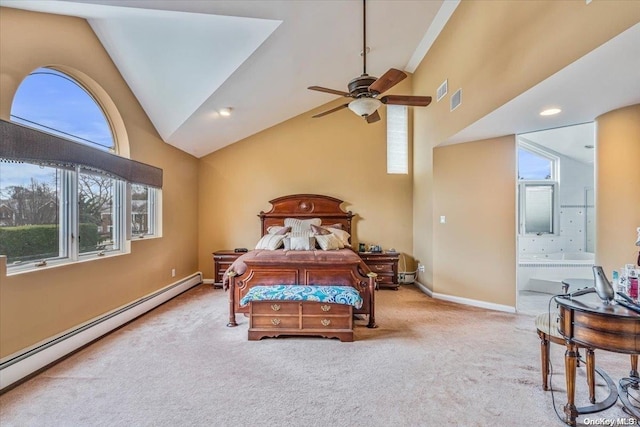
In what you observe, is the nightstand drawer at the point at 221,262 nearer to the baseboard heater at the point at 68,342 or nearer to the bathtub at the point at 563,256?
the baseboard heater at the point at 68,342

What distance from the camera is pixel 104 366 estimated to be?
8.61 ft

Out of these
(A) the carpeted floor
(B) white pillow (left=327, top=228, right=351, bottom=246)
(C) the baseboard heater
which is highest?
(B) white pillow (left=327, top=228, right=351, bottom=246)

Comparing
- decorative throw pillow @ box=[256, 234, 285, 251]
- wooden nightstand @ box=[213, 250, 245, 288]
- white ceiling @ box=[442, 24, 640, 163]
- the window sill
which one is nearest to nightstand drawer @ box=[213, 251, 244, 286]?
wooden nightstand @ box=[213, 250, 245, 288]

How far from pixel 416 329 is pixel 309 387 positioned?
1.68 metres

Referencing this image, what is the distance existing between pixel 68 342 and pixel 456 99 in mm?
5167

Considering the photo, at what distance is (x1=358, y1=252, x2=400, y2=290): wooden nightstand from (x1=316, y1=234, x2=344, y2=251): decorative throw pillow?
25.2 inches

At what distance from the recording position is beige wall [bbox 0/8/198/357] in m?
2.39

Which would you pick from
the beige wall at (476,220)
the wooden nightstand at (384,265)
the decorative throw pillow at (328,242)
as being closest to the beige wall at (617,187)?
the beige wall at (476,220)

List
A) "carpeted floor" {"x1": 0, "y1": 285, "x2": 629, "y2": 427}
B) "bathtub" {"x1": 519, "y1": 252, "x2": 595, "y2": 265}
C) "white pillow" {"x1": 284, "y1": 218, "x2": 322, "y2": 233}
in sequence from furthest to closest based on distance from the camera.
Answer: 1. "bathtub" {"x1": 519, "y1": 252, "x2": 595, "y2": 265}
2. "white pillow" {"x1": 284, "y1": 218, "x2": 322, "y2": 233}
3. "carpeted floor" {"x1": 0, "y1": 285, "x2": 629, "y2": 427}

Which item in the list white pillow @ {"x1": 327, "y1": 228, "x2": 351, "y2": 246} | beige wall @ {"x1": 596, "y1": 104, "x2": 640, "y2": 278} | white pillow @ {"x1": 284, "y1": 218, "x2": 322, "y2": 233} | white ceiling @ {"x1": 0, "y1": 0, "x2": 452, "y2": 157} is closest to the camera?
beige wall @ {"x1": 596, "y1": 104, "x2": 640, "y2": 278}

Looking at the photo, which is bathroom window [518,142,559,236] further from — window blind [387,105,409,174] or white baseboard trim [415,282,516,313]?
white baseboard trim [415,282,516,313]

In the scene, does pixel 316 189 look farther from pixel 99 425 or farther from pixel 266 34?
pixel 99 425

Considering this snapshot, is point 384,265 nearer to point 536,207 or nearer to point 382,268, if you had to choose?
point 382,268

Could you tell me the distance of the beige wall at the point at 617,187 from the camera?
275 centimetres
